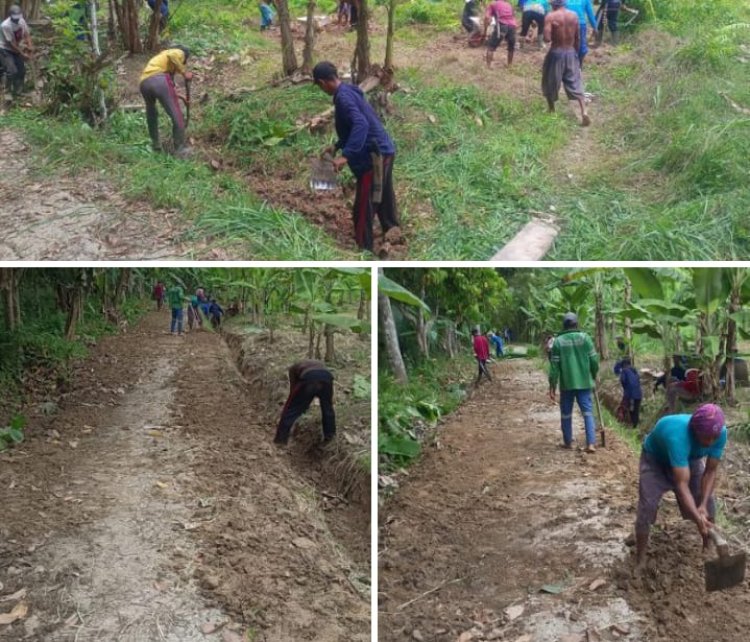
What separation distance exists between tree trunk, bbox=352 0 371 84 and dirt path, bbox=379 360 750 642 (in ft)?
18.5

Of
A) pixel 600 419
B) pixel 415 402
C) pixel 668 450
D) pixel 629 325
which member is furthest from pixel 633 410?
pixel 415 402

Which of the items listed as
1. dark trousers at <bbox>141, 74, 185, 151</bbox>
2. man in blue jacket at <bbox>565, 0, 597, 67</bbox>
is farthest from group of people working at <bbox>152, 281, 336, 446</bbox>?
man in blue jacket at <bbox>565, 0, 597, 67</bbox>

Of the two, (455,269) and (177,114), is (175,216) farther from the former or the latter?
(455,269)

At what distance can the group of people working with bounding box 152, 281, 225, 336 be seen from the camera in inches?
160

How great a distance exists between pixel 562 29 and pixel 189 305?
6025mm

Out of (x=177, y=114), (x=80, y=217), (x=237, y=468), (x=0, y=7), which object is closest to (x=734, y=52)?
(x=177, y=114)

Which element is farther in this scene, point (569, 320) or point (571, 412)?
point (571, 412)

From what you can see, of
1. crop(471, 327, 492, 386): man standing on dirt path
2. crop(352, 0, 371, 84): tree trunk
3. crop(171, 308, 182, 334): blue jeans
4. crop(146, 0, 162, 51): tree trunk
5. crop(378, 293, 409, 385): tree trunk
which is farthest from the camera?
crop(146, 0, 162, 51): tree trunk

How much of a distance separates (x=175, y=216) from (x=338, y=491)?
2.88 metres

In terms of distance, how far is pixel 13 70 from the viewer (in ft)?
32.1

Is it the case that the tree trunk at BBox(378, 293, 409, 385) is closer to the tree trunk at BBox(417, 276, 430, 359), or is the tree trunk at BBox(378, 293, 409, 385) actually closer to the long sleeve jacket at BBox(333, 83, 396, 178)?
the tree trunk at BBox(417, 276, 430, 359)

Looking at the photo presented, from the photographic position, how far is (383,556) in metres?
3.41

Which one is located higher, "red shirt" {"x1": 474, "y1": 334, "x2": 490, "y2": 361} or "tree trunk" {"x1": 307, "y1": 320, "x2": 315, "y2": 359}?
"red shirt" {"x1": 474, "y1": 334, "x2": 490, "y2": 361}

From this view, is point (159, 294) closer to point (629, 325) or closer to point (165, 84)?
point (629, 325)
